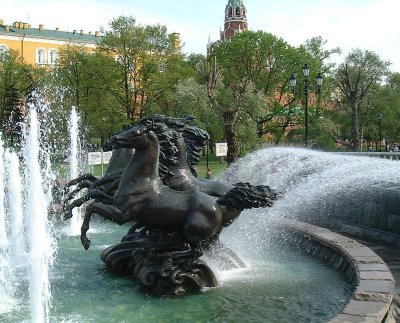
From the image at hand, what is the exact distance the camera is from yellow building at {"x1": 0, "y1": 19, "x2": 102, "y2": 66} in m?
82.2

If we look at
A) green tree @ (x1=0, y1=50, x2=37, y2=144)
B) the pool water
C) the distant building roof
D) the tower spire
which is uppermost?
the tower spire

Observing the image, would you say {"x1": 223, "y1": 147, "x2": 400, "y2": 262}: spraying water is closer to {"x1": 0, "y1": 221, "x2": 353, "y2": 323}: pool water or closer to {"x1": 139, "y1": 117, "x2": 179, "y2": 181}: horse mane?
{"x1": 0, "y1": 221, "x2": 353, "y2": 323}: pool water

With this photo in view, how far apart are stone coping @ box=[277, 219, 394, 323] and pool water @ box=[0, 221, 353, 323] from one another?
1.39 feet

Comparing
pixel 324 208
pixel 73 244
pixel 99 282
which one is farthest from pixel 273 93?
pixel 99 282

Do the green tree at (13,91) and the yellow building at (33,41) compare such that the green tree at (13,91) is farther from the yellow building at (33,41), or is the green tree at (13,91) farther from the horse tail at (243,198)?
the horse tail at (243,198)

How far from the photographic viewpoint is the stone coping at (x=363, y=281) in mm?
4957

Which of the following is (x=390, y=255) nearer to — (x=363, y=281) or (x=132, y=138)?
(x=363, y=281)

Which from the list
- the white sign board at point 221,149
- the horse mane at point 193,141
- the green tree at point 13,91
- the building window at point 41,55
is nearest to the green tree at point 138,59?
the green tree at point 13,91

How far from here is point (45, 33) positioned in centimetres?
8806

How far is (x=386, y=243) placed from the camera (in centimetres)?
1048

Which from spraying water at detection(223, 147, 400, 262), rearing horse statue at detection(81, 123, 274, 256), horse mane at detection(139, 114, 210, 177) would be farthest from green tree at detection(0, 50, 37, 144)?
rearing horse statue at detection(81, 123, 274, 256)

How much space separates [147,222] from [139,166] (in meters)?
0.81

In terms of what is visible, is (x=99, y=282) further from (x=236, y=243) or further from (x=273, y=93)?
(x=273, y=93)

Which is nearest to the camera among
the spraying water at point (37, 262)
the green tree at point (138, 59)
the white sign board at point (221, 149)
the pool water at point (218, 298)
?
the spraying water at point (37, 262)
